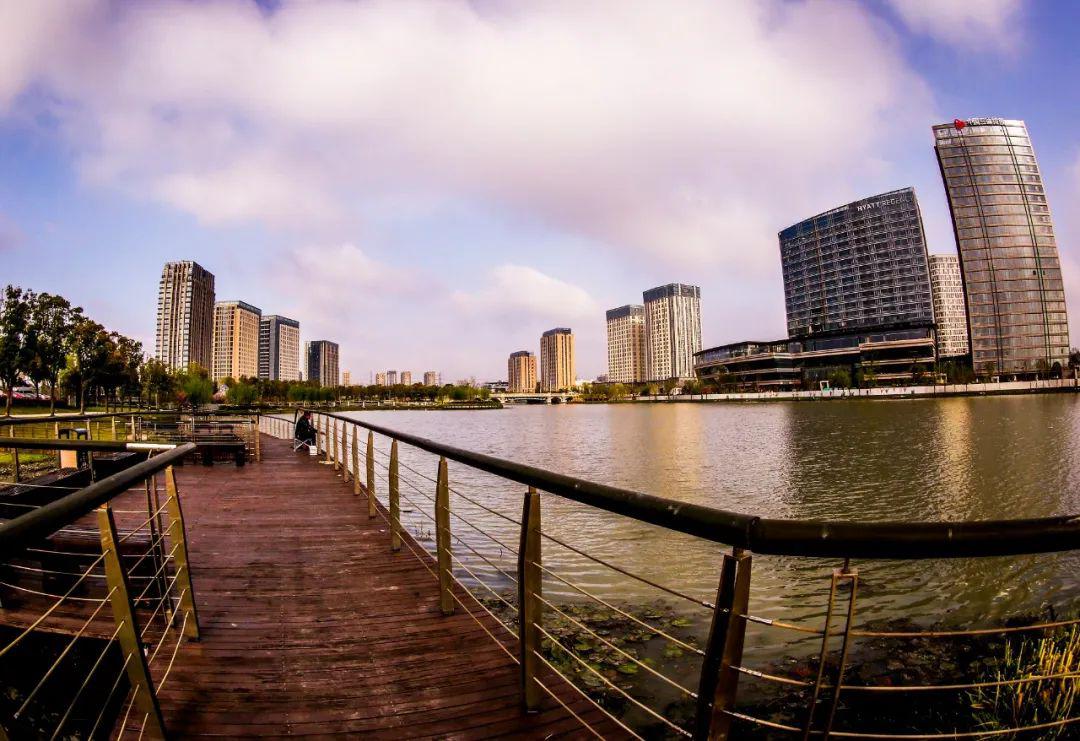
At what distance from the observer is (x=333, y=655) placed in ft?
11.1

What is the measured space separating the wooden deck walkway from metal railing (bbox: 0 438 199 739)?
241mm

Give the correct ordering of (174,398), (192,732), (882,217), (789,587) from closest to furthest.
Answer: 1. (192,732)
2. (789,587)
3. (174,398)
4. (882,217)

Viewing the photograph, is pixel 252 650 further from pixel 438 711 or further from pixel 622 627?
pixel 622 627

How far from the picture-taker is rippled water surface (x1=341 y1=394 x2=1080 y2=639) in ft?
26.1

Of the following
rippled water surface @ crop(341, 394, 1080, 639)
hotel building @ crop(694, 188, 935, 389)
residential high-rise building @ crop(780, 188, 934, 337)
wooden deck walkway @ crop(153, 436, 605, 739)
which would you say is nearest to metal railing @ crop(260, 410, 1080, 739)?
wooden deck walkway @ crop(153, 436, 605, 739)

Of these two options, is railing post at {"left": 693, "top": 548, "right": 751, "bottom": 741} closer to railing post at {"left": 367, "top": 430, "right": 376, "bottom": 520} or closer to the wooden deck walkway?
the wooden deck walkway

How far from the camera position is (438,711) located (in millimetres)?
2760

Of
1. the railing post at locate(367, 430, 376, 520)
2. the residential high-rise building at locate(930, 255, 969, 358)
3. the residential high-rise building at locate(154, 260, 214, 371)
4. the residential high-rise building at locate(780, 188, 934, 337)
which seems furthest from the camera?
the residential high-rise building at locate(930, 255, 969, 358)

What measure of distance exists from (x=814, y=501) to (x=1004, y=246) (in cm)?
15080

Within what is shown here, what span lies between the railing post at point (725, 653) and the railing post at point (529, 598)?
125 centimetres

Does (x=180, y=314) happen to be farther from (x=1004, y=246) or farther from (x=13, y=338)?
(x=1004, y=246)

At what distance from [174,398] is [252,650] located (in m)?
74.7

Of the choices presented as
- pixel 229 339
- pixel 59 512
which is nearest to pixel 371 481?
pixel 59 512

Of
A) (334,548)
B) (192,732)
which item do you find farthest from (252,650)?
(334,548)
